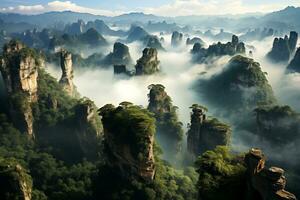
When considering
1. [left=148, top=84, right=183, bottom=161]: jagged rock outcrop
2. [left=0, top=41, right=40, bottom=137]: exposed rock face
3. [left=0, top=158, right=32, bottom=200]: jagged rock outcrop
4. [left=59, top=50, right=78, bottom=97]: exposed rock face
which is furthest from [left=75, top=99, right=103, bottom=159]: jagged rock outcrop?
[left=0, top=158, right=32, bottom=200]: jagged rock outcrop

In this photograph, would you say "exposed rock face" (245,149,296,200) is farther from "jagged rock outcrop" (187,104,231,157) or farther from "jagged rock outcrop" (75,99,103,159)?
"jagged rock outcrop" (75,99,103,159)

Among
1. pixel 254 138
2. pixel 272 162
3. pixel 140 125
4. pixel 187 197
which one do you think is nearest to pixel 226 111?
pixel 254 138

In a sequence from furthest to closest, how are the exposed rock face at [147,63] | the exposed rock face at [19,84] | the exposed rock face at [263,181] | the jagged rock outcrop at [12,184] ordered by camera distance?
the exposed rock face at [147,63]
the exposed rock face at [19,84]
the jagged rock outcrop at [12,184]
the exposed rock face at [263,181]

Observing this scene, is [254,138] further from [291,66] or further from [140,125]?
[291,66]

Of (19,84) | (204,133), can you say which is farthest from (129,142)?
(19,84)

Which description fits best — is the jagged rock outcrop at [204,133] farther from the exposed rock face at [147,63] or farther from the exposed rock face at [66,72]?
the exposed rock face at [147,63]

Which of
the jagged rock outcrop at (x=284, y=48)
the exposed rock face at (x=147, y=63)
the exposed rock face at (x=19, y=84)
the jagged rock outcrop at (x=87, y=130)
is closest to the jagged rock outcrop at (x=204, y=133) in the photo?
the jagged rock outcrop at (x=87, y=130)
